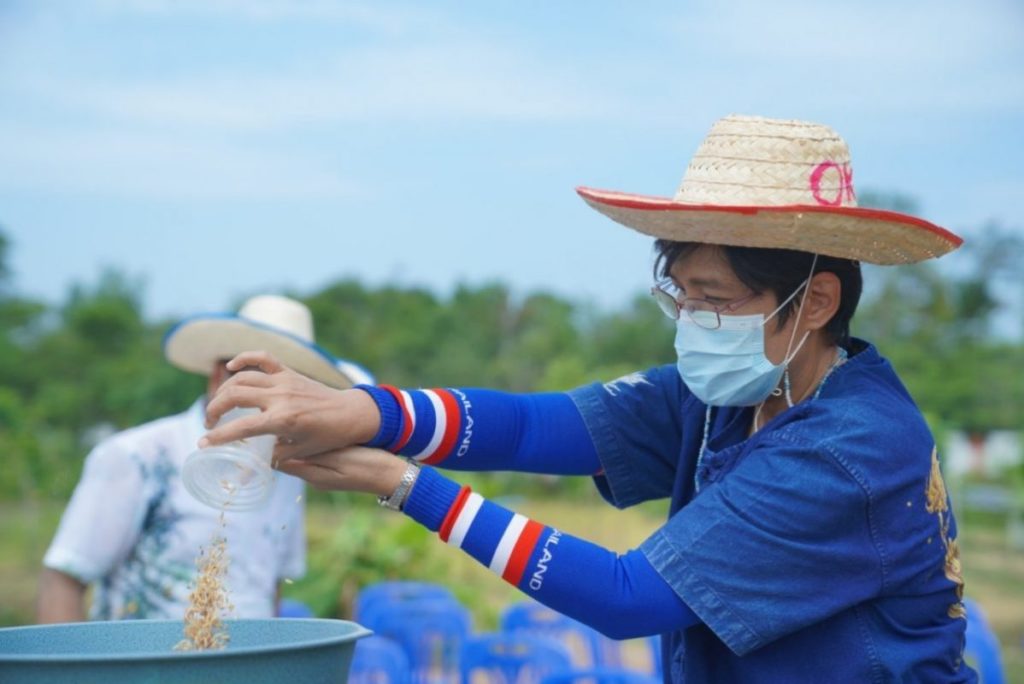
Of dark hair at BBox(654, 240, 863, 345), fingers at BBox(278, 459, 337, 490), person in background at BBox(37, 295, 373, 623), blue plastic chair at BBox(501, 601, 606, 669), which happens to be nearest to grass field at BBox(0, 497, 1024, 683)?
blue plastic chair at BBox(501, 601, 606, 669)

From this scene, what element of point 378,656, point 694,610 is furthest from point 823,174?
point 378,656

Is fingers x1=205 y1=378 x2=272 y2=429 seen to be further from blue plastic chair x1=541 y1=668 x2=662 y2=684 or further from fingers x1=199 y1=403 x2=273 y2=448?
blue plastic chair x1=541 y1=668 x2=662 y2=684

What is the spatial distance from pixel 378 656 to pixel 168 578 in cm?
140

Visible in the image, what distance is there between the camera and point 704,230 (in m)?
2.11

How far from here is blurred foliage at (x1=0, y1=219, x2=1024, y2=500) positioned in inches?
371

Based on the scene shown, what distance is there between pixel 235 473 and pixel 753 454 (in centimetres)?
80

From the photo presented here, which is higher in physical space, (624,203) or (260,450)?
(624,203)

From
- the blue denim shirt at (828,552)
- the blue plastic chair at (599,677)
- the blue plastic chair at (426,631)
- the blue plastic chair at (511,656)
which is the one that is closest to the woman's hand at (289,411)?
the blue denim shirt at (828,552)

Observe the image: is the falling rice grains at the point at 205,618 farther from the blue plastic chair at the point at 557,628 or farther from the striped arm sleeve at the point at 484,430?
the blue plastic chair at the point at 557,628

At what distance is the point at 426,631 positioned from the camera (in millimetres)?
6035

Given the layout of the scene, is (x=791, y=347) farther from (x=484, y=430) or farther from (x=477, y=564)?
(x=477, y=564)

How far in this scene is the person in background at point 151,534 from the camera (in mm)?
3521

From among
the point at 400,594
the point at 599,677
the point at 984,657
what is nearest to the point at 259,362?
the point at 599,677

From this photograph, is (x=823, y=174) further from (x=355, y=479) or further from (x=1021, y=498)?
(x=1021, y=498)
